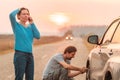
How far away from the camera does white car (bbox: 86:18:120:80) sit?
286 inches

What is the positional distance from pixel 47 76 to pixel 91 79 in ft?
2.86

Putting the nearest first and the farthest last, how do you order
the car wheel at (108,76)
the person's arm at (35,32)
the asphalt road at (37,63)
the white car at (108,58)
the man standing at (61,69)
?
the white car at (108,58) < the car wheel at (108,76) < the person's arm at (35,32) < the man standing at (61,69) < the asphalt road at (37,63)

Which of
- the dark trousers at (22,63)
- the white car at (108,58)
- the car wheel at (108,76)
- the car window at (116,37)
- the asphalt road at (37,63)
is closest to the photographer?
the white car at (108,58)

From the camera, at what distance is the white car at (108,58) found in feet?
23.8

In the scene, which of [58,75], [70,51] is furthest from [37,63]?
[70,51]

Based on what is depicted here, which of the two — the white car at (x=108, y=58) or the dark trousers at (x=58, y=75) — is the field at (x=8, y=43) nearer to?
the dark trousers at (x=58, y=75)

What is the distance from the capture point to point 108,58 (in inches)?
306

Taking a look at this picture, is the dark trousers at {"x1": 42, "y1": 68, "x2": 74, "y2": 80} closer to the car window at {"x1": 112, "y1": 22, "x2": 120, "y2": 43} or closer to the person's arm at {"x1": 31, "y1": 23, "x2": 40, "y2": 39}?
the person's arm at {"x1": 31, "y1": 23, "x2": 40, "y2": 39}

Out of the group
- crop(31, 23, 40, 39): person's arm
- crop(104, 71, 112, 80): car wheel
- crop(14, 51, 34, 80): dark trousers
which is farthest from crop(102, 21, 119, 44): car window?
crop(104, 71, 112, 80): car wheel

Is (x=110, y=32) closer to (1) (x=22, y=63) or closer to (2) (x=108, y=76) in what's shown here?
(1) (x=22, y=63)

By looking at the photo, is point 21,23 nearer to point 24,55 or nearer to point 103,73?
point 24,55

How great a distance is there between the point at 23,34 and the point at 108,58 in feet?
Answer: 6.94

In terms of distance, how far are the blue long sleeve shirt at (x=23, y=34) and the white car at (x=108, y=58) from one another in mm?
1168

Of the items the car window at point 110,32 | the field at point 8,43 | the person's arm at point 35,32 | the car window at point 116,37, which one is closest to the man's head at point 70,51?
the car window at point 110,32
